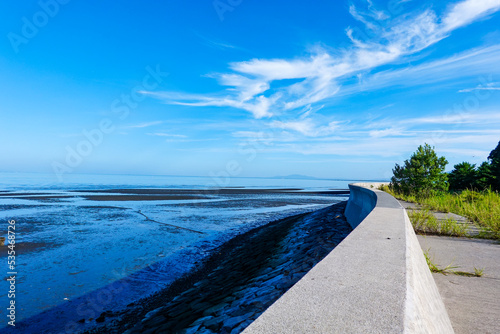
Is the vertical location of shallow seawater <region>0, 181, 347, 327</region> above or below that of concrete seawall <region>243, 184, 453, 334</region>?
below

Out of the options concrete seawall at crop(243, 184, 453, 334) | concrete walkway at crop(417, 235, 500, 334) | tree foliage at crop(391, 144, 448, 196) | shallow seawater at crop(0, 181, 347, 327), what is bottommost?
shallow seawater at crop(0, 181, 347, 327)

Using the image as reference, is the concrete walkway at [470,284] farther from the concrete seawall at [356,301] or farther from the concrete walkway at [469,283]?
the concrete seawall at [356,301]

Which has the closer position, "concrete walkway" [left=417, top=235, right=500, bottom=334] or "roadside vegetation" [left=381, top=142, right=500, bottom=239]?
"concrete walkway" [left=417, top=235, right=500, bottom=334]

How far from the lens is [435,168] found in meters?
17.0

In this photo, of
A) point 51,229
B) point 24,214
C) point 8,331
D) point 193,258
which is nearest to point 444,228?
point 193,258

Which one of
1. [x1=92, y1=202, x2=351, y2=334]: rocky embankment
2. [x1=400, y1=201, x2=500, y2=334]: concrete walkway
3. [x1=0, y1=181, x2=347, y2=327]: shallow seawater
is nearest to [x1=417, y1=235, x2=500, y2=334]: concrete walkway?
[x1=400, y1=201, x2=500, y2=334]: concrete walkway

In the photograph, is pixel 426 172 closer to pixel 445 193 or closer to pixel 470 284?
pixel 445 193

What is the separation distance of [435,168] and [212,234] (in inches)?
533

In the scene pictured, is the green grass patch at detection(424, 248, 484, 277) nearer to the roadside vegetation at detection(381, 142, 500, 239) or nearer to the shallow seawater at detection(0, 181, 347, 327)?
the roadside vegetation at detection(381, 142, 500, 239)

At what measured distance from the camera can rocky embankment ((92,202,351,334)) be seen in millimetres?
3997

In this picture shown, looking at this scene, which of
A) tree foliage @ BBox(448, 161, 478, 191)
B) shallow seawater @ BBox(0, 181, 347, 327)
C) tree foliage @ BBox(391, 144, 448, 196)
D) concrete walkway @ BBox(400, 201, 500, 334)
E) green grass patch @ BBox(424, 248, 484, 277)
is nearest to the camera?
concrete walkway @ BBox(400, 201, 500, 334)

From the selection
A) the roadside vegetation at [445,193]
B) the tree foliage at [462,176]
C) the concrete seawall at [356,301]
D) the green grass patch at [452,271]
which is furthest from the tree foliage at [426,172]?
the concrete seawall at [356,301]

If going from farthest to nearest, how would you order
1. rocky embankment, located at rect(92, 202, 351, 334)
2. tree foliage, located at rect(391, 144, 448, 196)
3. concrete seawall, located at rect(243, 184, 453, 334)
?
tree foliage, located at rect(391, 144, 448, 196) < rocky embankment, located at rect(92, 202, 351, 334) < concrete seawall, located at rect(243, 184, 453, 334)

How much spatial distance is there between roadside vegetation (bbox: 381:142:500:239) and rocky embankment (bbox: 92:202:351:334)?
2469mm
